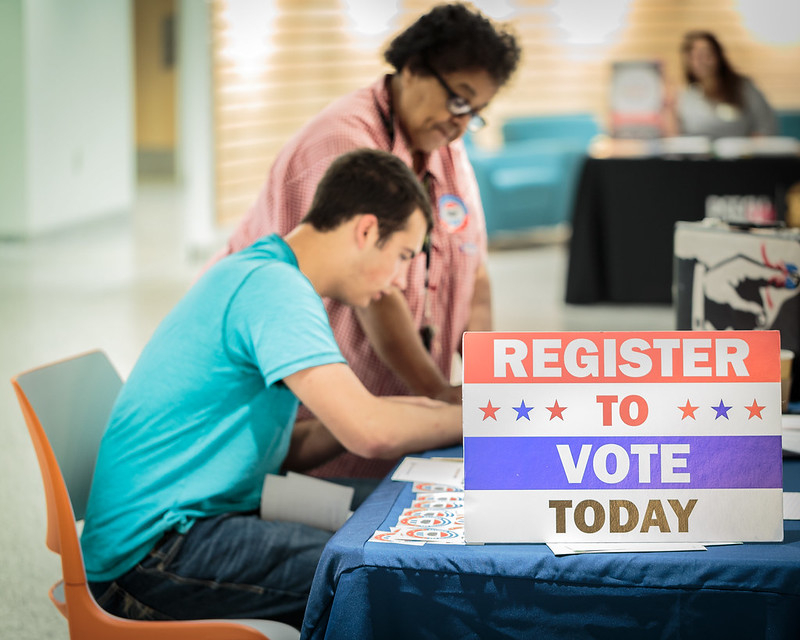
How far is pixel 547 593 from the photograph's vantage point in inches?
47.5

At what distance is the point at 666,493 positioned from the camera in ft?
4.08

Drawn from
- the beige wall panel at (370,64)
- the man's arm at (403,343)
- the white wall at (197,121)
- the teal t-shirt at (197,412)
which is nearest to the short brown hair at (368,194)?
the teal t-shirt at (197,412)

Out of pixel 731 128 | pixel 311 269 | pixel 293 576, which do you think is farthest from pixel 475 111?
pixel 731 128

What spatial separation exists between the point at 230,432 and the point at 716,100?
19.1 ft

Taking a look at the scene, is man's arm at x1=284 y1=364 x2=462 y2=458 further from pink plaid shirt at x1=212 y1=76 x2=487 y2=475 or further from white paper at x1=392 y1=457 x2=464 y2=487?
pink plaid shirt at x1=212 y1=76 x2=487 y2=475

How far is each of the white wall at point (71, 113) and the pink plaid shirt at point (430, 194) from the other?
22.6ft

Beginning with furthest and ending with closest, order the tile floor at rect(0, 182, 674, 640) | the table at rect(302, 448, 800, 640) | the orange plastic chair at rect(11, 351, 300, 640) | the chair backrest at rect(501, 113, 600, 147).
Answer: the chair backrest at rect(501, 113, 600, 147) < the tile floor at rect(0, 182, 674, 640) < the orange plastic chair at rect(11, 351, 300, 640) < the table at rect(302, 448, 800, 640)

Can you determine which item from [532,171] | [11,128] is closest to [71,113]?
[11,128]

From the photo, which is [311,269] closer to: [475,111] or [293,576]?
[293,576]

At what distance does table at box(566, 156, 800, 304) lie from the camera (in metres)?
6.31

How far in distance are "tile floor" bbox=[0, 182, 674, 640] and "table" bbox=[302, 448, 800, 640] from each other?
153cm

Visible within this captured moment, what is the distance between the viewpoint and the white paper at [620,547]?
1216 millimetres

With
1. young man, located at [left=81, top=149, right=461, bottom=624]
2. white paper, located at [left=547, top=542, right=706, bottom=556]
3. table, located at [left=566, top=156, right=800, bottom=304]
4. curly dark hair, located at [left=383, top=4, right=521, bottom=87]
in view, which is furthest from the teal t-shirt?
table, located at [left=566, top=156, right=800, bottom=304]

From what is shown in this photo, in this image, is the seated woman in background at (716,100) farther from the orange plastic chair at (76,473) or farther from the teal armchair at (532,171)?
the orange plastic chair at (76,473)
